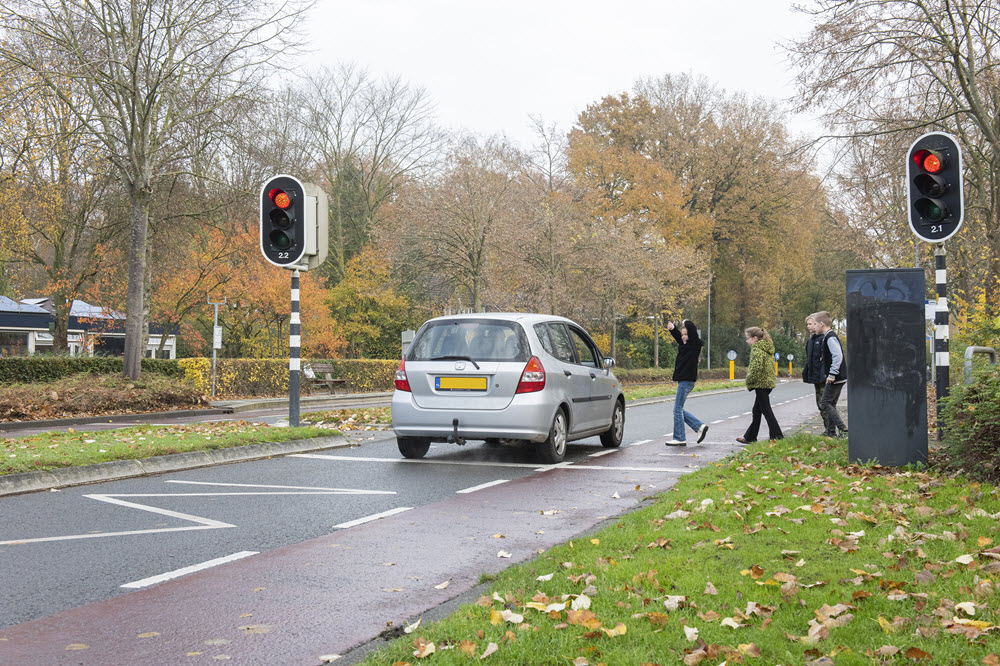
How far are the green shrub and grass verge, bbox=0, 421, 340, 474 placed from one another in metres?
7.78

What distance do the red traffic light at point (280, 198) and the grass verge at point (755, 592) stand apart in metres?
7.24

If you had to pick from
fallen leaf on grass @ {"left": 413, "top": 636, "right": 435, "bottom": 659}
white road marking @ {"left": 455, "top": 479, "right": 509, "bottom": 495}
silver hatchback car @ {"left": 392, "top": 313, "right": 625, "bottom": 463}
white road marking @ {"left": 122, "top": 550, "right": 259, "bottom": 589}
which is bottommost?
white road marking @ {"left": 455, "top": 479, "right": 509, "bottom": 495}

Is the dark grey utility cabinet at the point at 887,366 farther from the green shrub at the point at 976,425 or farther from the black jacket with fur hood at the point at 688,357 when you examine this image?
the black jacket with fur hood at the point at 688,357

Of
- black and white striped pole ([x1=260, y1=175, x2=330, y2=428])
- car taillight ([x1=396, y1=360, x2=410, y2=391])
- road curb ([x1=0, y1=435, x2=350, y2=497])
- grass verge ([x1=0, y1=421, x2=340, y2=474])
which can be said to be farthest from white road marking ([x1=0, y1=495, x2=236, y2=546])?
black and white striped pole ([x1=260, y1=175, x2=330, y2=428])

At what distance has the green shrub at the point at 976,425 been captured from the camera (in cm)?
764

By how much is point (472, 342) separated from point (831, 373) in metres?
4.97

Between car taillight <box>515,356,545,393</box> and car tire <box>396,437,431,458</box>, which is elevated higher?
car taillight <box>515,356,545,393</box>

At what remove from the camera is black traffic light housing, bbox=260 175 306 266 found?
40.5 feet

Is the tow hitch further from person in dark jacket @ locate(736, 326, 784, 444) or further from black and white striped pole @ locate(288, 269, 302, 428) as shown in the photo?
person in dark jacket @ locate(736, 326, 784, 444)

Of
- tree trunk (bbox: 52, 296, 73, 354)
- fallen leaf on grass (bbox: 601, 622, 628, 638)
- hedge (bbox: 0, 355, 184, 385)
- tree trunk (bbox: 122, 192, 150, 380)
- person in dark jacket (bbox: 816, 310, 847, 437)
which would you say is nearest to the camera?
fallen leaf on grass (bbox: 601, 622, 628, 638)

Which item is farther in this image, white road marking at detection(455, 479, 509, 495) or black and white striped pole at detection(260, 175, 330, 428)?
black and white striped pole at detection(260, 175, 330, 428)

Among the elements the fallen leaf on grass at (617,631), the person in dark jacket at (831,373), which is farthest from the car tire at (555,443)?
the fallen leaf on grass at (617,631)

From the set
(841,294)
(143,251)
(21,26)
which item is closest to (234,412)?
(143,251)

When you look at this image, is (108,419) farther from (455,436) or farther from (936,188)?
(936,188)
